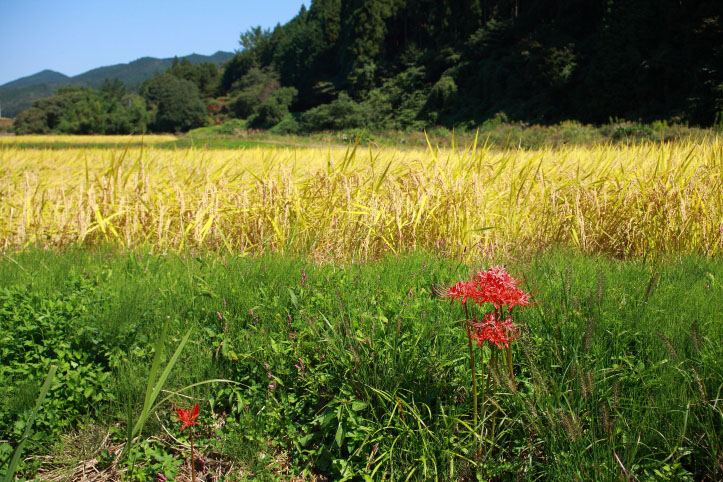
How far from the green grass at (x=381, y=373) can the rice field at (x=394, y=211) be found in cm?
110

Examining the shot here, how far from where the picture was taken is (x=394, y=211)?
154 inches

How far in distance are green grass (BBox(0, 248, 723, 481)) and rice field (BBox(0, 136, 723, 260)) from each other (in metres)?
1.10

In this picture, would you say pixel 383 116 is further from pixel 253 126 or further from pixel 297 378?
pixel 297 378

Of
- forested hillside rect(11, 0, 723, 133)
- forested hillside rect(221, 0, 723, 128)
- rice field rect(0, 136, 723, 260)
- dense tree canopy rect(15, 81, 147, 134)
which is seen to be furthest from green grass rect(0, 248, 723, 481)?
dense tree canopy rect(15, 81, 147, 134)

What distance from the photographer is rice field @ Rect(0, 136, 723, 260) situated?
371 cm

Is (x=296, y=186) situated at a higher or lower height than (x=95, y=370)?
higher

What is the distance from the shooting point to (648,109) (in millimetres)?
19969

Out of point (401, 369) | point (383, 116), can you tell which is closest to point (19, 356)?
point (401, 369)

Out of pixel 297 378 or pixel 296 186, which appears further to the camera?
pixel 296 186

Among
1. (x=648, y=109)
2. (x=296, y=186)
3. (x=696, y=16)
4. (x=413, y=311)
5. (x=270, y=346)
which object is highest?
(x=696, y=16)

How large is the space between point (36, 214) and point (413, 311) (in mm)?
4034

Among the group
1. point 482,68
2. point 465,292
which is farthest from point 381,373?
point 482,68

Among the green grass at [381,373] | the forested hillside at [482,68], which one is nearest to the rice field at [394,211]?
the green grass at [381,373]

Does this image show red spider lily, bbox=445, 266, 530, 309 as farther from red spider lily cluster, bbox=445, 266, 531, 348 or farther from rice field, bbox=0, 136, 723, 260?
rice field, bbox=0, 136, 723, 260
